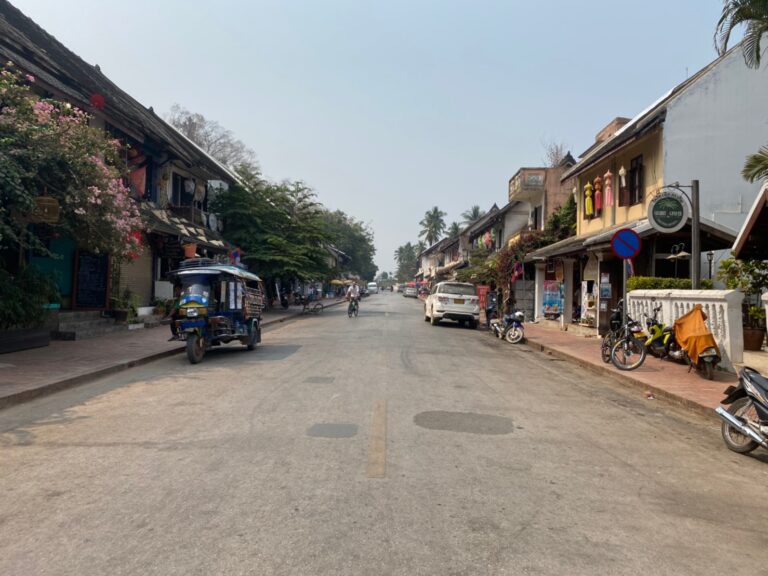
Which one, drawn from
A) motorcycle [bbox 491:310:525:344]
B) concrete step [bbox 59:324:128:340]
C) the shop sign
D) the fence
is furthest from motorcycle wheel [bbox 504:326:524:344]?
concrete step [bbox 59:324:128:340]

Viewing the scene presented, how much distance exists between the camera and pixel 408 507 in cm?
408

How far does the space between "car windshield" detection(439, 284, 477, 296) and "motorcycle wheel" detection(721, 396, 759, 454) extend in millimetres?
17051

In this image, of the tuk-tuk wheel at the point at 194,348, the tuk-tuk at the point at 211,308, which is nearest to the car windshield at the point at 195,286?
the tuk-tuk at the point at 211,308

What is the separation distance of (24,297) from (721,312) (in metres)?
13.4

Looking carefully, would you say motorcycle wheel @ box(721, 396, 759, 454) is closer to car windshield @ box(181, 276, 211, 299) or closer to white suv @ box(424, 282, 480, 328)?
car windshield @ box(181, 276, 211, 299)

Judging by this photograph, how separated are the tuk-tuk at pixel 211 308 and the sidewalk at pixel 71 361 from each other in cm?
116

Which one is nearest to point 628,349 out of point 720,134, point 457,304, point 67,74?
point 720,134

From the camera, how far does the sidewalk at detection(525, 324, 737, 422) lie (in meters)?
8.25

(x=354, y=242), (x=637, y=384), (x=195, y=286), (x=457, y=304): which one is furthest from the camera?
(x=354, y=242)

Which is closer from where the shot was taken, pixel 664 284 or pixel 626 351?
pixel 626 351

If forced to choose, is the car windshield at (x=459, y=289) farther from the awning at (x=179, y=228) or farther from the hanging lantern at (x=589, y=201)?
the awning at (x=179, y=228)

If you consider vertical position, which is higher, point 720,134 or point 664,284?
point 720,134

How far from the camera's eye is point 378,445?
18.4 ft

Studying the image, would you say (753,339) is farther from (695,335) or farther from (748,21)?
(748,21)
